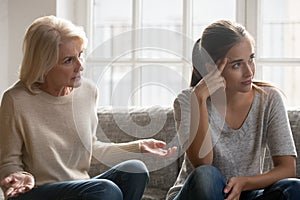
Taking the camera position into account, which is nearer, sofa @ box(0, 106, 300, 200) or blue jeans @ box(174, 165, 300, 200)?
blue jeans @ box(174, 165, 300, 200)

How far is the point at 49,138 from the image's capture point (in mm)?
2396

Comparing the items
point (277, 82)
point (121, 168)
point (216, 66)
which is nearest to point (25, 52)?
Answer: point (121, 168)

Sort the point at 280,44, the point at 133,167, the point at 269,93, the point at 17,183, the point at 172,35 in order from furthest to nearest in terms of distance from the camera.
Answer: the point at 280,44
the point at 172,35
the point at 269,93
the point at 133,167
the point at 17,183

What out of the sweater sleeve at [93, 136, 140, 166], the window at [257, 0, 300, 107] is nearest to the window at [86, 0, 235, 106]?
the window at [257, 0, 300, 107]

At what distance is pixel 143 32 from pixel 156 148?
119cm

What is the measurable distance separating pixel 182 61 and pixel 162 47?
0.27 metres

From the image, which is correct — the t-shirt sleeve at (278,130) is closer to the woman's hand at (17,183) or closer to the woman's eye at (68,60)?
the woman's eye at (68,60)

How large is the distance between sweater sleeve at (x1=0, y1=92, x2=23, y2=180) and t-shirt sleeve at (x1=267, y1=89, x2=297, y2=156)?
90 centimetres

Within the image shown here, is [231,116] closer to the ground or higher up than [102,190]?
higher up

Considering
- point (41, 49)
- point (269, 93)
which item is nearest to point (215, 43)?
point (269, 93)

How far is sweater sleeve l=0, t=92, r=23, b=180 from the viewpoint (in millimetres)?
2318

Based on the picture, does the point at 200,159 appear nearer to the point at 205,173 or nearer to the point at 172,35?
the point at 205,173

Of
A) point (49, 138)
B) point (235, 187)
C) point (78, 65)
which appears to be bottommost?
point (235, 187)

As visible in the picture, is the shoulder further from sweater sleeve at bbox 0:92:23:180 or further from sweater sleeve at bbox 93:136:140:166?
sweater sleeve at bbox 0:92:23:180
